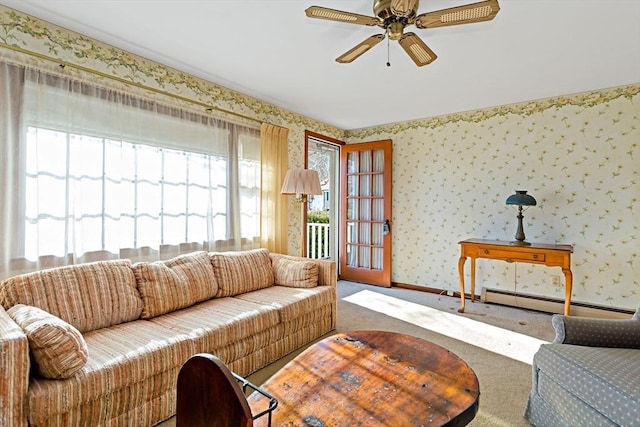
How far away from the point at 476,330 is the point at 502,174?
1942 millimetres

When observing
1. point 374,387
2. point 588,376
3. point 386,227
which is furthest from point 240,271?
point 386,227

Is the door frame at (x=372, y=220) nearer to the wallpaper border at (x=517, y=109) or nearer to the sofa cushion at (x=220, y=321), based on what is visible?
the wallpaper border at (x=517, y=109)

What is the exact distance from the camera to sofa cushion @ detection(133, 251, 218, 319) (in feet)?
7.49

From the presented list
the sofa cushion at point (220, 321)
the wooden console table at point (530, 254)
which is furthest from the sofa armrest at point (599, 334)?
the sofa cushion at point (220, 321)

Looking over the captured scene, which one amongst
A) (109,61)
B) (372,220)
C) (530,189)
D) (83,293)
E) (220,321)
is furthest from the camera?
(372,220)

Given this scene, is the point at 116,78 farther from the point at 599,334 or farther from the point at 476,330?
the point at 476,330

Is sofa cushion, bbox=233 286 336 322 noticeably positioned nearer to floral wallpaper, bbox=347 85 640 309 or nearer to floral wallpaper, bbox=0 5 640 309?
floral wallpaper, bbox=0 5 640 309

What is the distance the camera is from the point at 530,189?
12.6 feet

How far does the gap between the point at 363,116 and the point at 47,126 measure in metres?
3.40

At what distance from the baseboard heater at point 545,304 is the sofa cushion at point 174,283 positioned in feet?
10.6

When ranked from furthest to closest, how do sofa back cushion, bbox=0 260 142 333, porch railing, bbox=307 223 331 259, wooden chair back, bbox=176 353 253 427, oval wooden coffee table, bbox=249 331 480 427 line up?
porch railing, bbox=307 223 331 259
sofa back cushion, bbox=0 260 142 333
oval wooden coffee table, bbox=249 331 480 427
wooden chair back, bbox=176 353 253 427

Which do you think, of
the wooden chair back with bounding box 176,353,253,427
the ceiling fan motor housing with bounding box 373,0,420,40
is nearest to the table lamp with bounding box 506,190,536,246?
the ceiling fan motor housing with bounding box 373,0,420,40

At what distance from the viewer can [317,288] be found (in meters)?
2.99

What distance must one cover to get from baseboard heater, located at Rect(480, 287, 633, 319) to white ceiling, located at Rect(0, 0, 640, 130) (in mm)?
2253
